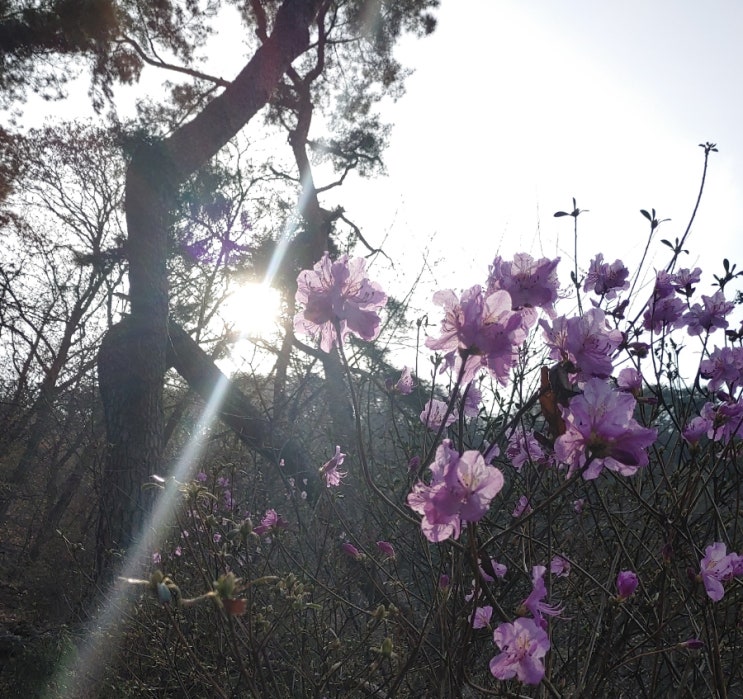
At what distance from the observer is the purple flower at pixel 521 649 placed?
1003mm

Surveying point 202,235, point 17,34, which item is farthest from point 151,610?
point 202,235

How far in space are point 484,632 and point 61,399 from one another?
28.8 feet

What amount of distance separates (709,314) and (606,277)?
1.61 feet

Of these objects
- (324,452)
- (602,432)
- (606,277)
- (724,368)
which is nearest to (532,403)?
(602,432)

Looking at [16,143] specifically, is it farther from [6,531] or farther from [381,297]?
[381,297]

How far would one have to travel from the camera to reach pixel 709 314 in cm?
200

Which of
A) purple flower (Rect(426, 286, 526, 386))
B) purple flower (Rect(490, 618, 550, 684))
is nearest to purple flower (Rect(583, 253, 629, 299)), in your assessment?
purple flower (Rect(426, 286, 526, 386))

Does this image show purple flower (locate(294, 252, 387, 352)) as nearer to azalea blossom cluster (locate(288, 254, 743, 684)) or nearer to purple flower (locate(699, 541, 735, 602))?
azalea blossom cluster (locate(288, 254, 743, 684))

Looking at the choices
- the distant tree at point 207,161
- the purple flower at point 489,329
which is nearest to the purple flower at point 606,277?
the purple flower at point 489,329

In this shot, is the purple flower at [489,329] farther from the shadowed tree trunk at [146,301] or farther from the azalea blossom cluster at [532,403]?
the shadowed tree trunk at [146,301]

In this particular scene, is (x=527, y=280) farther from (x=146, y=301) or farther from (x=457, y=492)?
(x=146, y=301)

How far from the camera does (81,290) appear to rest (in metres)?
10.8

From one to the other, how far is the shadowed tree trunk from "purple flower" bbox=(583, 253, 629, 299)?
363 centimetres

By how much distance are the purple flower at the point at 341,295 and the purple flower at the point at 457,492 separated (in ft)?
1.47
